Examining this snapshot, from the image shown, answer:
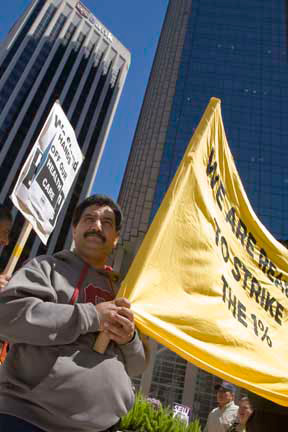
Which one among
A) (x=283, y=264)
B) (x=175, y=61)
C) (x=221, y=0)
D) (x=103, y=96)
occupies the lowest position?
(x=283, y=264)

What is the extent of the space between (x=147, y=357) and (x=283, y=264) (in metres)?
1.36

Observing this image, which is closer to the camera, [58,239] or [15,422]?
[15,422]

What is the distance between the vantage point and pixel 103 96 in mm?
69812

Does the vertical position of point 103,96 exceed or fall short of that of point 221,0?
it falls short

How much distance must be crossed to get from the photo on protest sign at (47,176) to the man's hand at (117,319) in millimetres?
2290

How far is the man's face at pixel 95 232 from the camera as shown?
1729 mm

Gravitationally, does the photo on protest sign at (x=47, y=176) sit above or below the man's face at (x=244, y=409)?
above

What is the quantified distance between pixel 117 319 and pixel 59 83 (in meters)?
68.4

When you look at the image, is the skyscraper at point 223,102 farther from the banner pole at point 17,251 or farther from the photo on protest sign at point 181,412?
the banner pole at point 17,251

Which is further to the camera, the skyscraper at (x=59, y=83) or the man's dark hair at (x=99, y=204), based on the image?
the skyscraper at (x=59, y=83)

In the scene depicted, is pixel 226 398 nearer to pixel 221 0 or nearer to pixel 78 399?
pixel 78 399

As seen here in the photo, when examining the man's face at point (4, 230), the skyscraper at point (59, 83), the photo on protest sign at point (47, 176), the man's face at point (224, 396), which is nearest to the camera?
the man's face at point (4, 230)

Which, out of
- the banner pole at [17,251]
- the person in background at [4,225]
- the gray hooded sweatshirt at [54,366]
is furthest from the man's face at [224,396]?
the gray hooded sweatshirt at [54,366]

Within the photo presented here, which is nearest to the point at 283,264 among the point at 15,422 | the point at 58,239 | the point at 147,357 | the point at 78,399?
the point at 147,357
